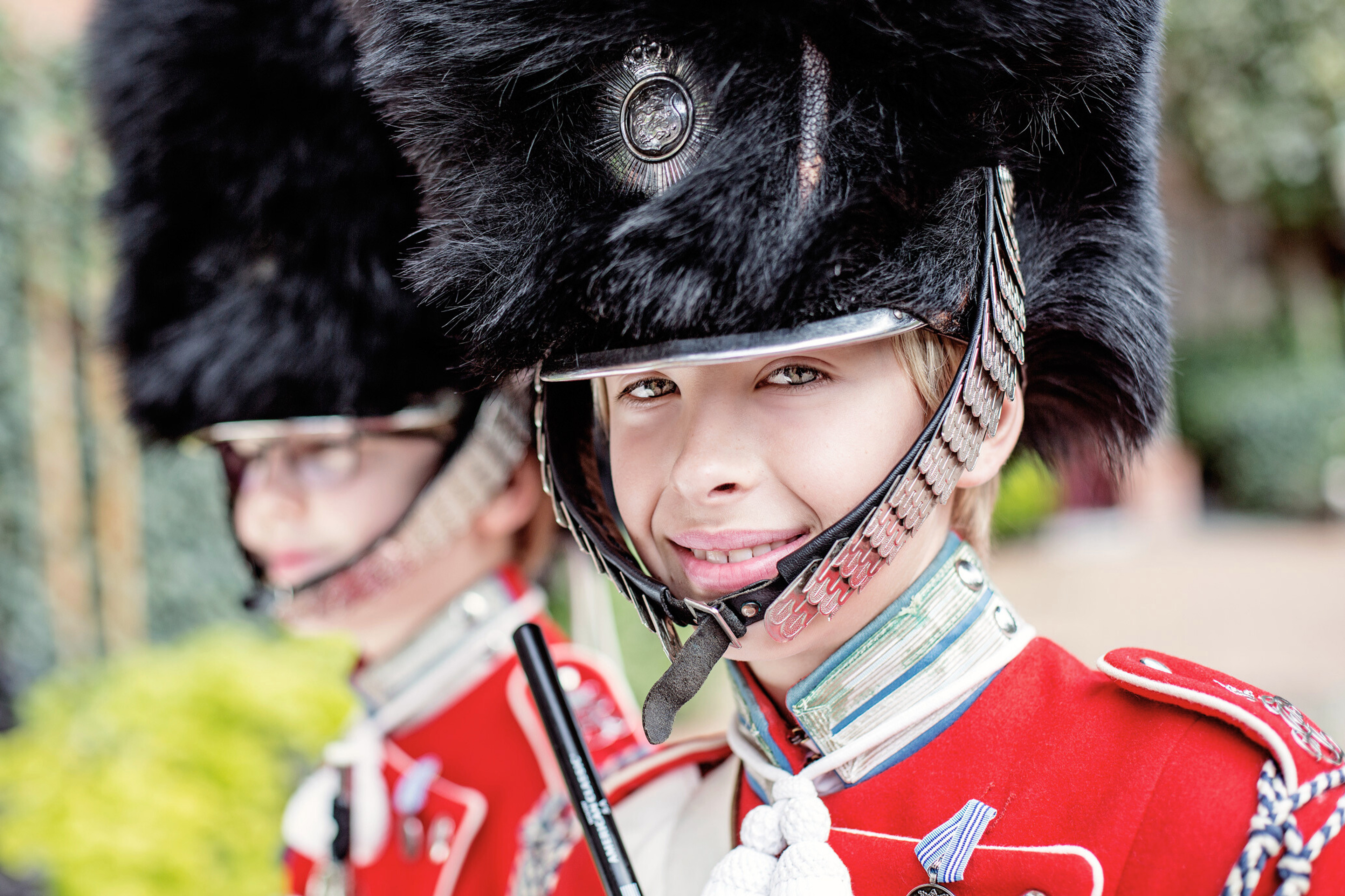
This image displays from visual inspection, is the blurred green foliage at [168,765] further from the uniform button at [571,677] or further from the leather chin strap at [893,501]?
the leather chin strap at [893,501]

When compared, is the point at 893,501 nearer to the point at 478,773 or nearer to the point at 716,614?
the point at 716,614

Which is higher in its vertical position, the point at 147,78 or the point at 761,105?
the point at 147,78

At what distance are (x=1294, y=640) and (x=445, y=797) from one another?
23.4 ft

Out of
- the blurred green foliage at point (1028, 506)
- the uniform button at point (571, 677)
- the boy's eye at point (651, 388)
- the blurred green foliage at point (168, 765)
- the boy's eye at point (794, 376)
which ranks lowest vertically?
the blurred green foliage at point (1028, 506)

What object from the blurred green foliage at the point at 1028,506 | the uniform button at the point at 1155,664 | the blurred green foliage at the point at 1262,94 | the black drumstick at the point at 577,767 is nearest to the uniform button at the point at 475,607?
the black drumstick at the point at 577,767

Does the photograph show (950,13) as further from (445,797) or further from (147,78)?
(147,78)

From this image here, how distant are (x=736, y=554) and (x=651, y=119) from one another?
18.5 inches

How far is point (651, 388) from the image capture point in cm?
135

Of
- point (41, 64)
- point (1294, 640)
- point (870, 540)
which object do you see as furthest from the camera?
point (1294, 640)

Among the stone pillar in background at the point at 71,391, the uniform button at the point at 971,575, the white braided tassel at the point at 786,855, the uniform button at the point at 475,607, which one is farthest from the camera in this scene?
the stone pillar in background at the point at 71,391

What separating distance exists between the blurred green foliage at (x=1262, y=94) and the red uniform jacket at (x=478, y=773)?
11.5 metres

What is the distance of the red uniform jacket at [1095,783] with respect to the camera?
3.54 ft

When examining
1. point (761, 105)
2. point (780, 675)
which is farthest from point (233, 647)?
point (761, 105)

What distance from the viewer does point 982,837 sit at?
119cm
